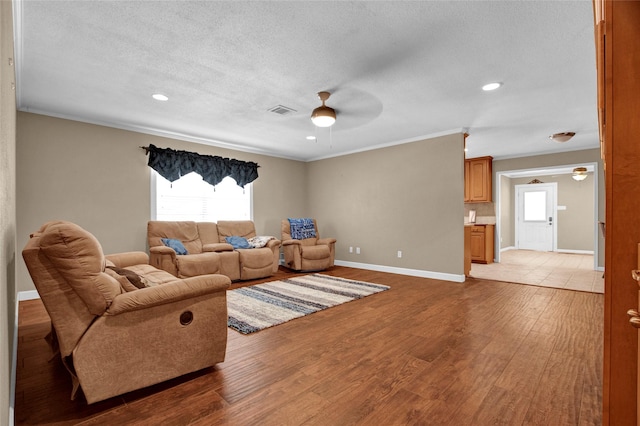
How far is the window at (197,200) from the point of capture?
5074mm

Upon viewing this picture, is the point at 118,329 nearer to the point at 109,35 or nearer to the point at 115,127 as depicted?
the point at 109,35

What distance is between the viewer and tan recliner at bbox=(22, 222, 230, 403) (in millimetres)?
1548

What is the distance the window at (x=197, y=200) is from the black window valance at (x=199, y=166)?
0.51ft

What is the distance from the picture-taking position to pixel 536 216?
945 cm

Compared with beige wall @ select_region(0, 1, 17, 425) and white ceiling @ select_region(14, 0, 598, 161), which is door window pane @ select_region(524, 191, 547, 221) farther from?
beige wall @ select_region(0, 1, 17, 425)

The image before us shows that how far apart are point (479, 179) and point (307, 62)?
19.9 ft

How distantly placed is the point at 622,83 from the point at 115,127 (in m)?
5.56

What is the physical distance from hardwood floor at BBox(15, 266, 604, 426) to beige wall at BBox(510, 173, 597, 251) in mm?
7280

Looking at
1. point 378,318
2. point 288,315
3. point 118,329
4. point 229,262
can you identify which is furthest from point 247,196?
point 118,329

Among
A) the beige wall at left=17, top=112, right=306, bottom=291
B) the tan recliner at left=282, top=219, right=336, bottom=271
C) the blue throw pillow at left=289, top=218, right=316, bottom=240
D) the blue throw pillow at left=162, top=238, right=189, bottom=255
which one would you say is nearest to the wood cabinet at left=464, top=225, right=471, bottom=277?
the tan recliner at left=282, top=219, right=336, bottom=271

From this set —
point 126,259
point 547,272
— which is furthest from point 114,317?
point 547,272

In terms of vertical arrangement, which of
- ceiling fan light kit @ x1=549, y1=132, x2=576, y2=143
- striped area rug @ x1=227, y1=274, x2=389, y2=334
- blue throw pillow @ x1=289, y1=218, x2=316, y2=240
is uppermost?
ceiling fan light kit @ x1=549, y1=132, x2=576, y2=143

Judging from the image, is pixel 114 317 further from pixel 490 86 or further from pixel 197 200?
pixel 197 200

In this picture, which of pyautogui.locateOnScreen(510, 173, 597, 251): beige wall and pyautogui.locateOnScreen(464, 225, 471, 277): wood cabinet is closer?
pyautogui.locateOnScreen(464, 225, 471, 277): wood cabinet
